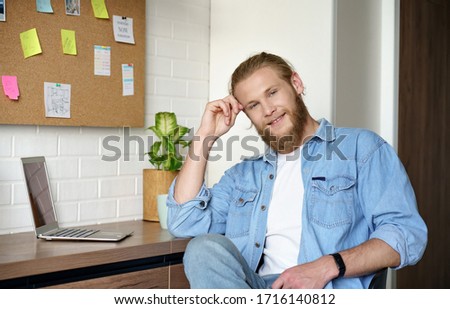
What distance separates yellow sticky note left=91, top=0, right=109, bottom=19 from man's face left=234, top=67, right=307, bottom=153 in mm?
846

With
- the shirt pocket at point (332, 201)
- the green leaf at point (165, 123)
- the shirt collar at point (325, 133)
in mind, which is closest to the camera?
the shirt pocket at point (332, 201)

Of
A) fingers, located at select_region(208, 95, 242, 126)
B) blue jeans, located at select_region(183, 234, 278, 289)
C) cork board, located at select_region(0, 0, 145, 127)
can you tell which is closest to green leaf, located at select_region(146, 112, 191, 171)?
cork board, located at select_region(0, 0, 145, 127)

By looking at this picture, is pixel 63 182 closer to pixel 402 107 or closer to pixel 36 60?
pixel 36 60

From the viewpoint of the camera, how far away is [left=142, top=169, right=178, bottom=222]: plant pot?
2518 mm

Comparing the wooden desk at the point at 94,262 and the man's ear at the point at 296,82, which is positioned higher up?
the man's ear at the point at 296,82

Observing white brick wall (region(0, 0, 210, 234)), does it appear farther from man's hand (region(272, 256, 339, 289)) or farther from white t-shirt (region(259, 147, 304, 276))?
man's hand (region(272, 256, 339, 289))

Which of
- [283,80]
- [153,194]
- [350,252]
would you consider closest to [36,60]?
[153,194]

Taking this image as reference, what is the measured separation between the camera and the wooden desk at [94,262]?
169 cm

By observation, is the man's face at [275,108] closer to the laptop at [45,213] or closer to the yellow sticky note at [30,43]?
the laptop at [45,213]

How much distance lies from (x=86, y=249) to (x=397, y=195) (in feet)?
3.54

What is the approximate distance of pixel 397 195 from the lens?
1748 millimetres

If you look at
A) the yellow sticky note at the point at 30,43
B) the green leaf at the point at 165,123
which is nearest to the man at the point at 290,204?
the green leaf at the point at 165,123

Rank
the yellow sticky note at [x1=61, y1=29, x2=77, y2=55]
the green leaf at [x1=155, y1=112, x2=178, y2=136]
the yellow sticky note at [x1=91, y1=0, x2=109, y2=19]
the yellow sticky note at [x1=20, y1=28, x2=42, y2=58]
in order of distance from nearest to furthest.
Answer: the yellow sticky note at [x1=20, y1=28, x2=42, y2=58], the yellow sticky note at [x1=61, y1=29, x2=77, y2=55], the yellow sticky note at [x1=91, y1=0, x2=109, y2=19], the green leaf at [x1=155, y1=112, x2=178, y2=136]

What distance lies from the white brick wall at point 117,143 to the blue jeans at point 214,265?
0.96 m
